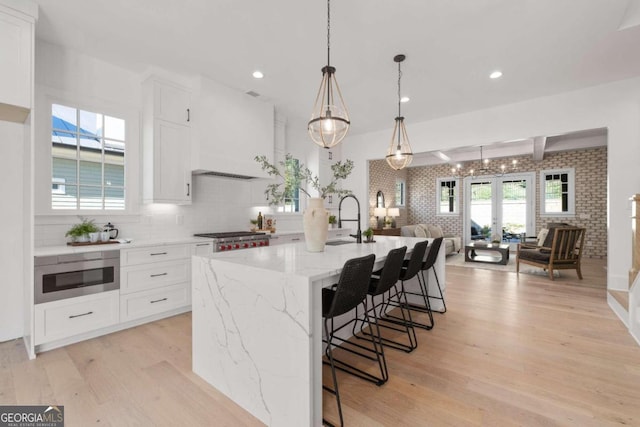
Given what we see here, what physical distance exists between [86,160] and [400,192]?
8.83 m

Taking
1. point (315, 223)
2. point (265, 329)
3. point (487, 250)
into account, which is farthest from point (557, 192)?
point (265, 329)

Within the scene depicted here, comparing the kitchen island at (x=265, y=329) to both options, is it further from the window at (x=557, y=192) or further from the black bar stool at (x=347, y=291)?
the window at (x=557, y=192)

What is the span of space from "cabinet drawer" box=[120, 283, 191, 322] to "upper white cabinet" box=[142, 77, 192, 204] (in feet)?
3.58

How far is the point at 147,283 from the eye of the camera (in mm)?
3273

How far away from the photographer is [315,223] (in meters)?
2.39

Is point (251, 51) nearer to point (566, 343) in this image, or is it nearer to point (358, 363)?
point (358, 363)

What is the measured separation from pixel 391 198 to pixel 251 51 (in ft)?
22.9

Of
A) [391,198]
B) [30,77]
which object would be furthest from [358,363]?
[391,198]

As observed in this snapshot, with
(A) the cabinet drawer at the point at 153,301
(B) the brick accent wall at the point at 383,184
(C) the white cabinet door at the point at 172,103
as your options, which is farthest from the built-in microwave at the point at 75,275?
(B) the brick accent wall at the point at 383,184

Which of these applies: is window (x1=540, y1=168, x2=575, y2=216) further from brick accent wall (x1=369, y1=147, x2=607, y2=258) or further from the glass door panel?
the glass door panel

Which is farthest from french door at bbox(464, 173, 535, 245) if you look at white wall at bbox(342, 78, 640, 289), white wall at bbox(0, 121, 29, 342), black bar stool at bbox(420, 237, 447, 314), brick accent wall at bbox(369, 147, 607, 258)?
white wall at bbox(0, 121, 29, 342)

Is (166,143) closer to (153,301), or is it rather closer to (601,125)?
(153,301)

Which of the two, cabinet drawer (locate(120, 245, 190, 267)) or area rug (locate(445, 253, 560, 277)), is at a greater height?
cabinet drawer (locate(120, 245, 190, 267))

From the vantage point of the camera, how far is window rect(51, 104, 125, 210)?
3141 mm
